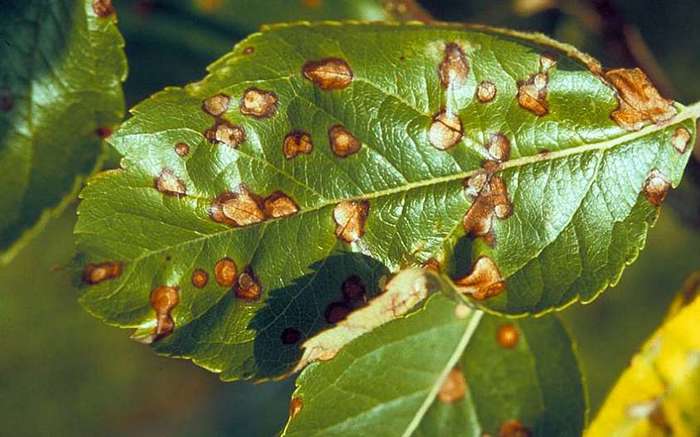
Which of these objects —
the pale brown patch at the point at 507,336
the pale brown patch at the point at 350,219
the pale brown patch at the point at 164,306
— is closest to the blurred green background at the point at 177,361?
the pale brown patch at the point at 507,336

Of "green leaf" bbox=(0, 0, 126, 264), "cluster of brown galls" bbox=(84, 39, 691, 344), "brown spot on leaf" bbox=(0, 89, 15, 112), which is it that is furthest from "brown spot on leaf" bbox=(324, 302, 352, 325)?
"brown spot on leaf" bbox=(0, 89, 15, 112)

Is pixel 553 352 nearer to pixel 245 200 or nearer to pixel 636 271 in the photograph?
pixel 245 200

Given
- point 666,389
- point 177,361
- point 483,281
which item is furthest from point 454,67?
point 177,361

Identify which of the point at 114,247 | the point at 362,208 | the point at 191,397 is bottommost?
the point at 191,397

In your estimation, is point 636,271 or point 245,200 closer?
point 245,200

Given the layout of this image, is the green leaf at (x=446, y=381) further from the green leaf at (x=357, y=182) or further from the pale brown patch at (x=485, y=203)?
the pale brown patch at (x=485, y=203)

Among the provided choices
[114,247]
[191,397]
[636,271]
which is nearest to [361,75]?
[114,247]
